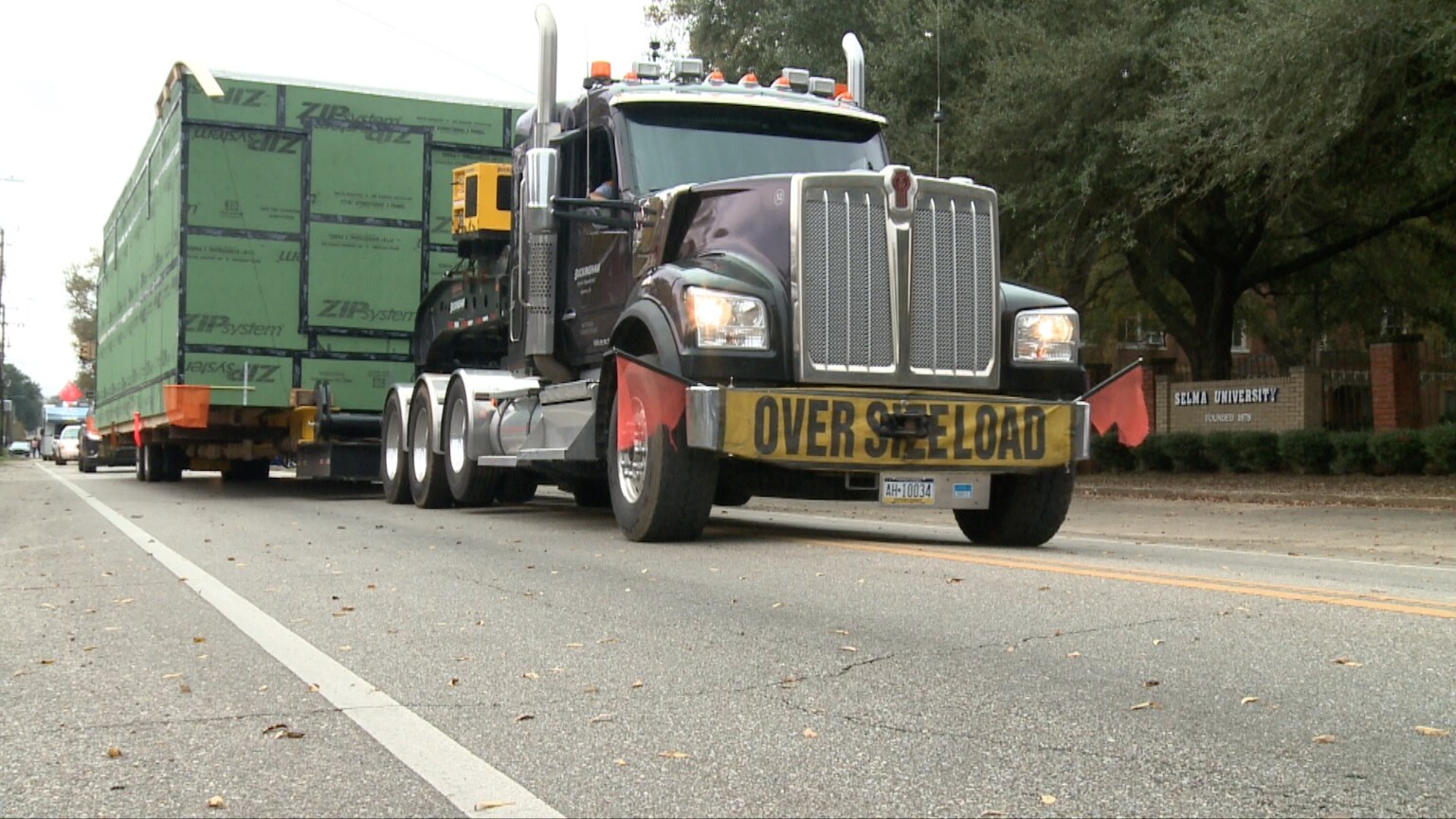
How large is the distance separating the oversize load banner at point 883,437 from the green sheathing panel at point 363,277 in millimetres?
8311

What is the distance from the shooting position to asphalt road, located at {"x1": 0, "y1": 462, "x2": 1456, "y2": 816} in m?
3.75

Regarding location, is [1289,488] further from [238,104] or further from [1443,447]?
[238,104]

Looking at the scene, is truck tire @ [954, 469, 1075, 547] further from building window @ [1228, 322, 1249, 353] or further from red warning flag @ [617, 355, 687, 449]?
building window @ [1228, 322, 1249, 353]

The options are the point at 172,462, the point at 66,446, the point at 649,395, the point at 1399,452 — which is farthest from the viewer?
the point at 66,446

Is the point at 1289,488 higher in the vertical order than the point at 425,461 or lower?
lower

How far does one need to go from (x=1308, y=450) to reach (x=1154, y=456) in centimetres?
330

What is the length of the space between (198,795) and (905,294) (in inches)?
245

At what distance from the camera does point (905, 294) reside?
30.3 feet

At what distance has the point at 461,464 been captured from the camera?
45.0ft

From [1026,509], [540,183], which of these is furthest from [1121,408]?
[540,183]

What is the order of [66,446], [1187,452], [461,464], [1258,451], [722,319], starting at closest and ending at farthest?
1. [722,319]
2. [461,464]
3. [1258,451]
4. [1187,452]
5. [66,446]

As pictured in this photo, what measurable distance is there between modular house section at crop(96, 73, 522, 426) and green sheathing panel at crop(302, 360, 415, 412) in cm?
1

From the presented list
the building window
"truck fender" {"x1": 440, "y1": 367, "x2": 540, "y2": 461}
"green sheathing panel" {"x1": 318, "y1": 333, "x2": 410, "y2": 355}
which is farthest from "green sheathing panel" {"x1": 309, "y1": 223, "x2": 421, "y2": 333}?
the building window

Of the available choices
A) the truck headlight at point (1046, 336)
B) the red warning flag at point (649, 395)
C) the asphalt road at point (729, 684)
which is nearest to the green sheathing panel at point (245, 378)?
the asphalt road at point (729, 684)
